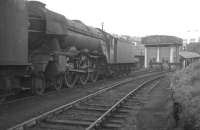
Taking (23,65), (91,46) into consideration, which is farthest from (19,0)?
(91,46)

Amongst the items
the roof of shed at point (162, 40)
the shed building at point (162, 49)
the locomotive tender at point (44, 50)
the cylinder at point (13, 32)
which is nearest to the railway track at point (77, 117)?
the locomotive tender at point (44, 50)

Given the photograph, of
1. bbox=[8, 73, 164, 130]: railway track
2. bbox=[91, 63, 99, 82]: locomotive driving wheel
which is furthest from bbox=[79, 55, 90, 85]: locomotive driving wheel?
bbox=[8, 73, 164, 130]: railway track

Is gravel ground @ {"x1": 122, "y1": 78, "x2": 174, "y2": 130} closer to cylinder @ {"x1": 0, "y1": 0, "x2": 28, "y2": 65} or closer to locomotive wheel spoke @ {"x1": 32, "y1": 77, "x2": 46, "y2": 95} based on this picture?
cylinder @ {"x1": 0, "y1": 0, "x2": 28, "y2": 65}

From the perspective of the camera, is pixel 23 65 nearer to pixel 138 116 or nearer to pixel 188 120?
pixel 138 116

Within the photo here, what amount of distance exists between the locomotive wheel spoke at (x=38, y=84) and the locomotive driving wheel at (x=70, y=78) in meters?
Answer: 2.05

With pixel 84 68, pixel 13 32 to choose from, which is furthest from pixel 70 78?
pixel 13 32

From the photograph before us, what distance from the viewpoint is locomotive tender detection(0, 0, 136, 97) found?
675cm

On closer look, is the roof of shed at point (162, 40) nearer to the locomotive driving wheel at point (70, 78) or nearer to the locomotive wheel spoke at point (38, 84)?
the locomotive driving wheel at point (70, 78)

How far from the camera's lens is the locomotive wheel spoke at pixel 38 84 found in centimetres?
915

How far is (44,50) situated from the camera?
33.1ft

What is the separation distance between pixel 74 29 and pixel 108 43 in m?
5.99

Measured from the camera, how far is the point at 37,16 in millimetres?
9375

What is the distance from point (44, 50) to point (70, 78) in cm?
288

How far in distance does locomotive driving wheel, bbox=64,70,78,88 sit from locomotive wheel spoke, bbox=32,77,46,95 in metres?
2.05
